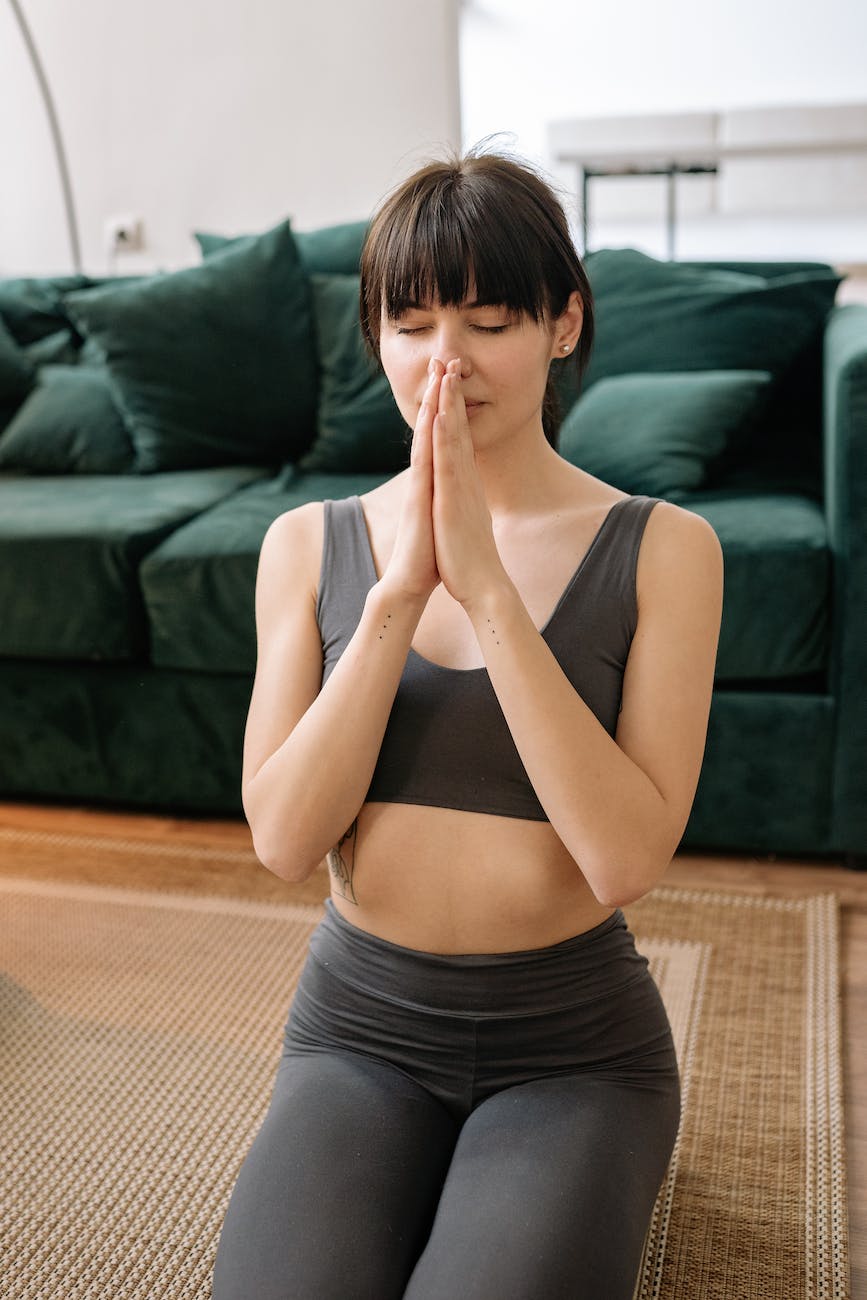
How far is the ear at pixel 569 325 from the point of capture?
1.05 metres

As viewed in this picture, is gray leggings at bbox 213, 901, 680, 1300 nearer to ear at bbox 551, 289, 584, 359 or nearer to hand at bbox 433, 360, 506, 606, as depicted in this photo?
hand at bbox 433, 360, 506, 606

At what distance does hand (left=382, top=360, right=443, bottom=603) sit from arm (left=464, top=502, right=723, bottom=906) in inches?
1.9

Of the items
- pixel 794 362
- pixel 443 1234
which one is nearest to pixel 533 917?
pixel 443 1234

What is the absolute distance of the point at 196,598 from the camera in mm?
2250

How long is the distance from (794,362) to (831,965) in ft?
3.97

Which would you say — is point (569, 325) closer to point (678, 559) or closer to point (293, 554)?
point (678, 559)

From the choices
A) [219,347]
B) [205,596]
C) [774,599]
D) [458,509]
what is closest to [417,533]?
[458,509]

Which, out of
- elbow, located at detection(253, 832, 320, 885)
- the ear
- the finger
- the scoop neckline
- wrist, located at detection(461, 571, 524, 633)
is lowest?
elbow, located at detection(253, 832, 320, 885)

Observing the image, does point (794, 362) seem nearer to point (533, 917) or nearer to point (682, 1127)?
point (682, 1127)

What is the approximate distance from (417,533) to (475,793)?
0.21 meters

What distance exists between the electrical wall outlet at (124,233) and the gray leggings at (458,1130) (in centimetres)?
304

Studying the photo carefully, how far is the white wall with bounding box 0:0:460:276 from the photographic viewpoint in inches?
135

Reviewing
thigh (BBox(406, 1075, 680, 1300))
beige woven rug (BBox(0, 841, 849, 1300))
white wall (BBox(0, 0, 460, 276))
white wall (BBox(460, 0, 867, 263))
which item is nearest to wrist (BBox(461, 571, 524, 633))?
→ thigh (BBox(406, 1075, 680, 1300))

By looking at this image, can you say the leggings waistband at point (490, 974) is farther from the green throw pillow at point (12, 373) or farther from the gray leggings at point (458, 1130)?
the green throw pillow at point (12, 373)
